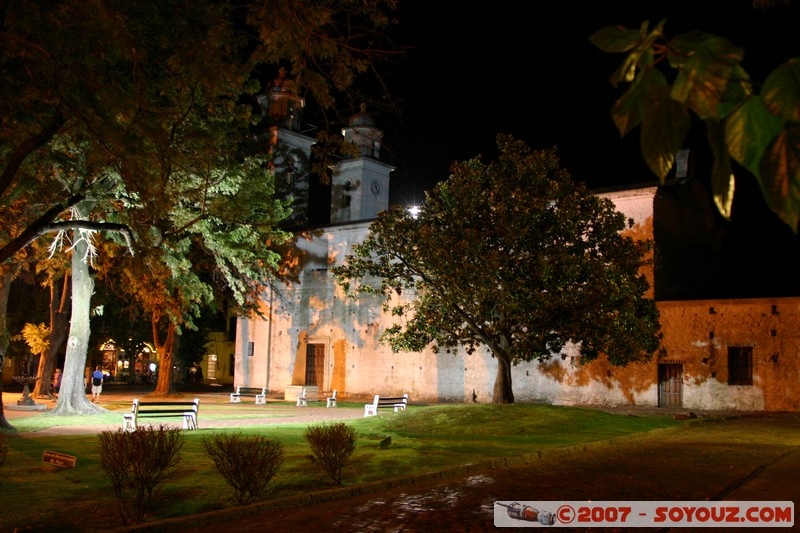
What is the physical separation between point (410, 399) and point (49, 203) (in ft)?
62.7

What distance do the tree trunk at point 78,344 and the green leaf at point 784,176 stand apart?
24.1 metres

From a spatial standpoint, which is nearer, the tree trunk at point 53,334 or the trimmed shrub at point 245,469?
the trimmed shrub at point 245,469

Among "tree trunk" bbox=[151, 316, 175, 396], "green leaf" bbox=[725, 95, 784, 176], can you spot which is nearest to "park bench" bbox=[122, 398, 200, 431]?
"green leaf" bbox=[725, 95, 784, 176]

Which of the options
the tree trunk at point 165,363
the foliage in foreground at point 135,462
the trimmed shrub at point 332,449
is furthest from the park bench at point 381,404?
the tree trunk at point 165,363

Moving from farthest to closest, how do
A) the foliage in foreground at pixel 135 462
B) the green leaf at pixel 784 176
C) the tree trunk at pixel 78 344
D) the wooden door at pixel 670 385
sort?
1. the wooden door at pixel 670 385
2. the tree trunk at pixel 78 344
3. the foliage in foreground at pixel 135 462
4. the green leaf at pixel 784 176

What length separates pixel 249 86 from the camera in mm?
17188

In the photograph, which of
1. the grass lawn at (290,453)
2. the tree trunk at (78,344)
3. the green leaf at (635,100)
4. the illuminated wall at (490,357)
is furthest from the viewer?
the illuminated wall at (490,357)

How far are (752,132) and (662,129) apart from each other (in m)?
0.25

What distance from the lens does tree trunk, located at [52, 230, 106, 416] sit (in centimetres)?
2327

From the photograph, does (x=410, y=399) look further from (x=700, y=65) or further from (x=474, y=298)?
(x=700, y=65)

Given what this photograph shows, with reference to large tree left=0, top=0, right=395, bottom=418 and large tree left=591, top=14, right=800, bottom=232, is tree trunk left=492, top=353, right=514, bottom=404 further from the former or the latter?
large tree left=591, top=14, right=800, bottom=232

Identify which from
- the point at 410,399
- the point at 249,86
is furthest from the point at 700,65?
the point at 410,399

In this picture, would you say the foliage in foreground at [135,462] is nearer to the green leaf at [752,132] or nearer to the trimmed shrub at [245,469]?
the trimmed shrub at [245,469]

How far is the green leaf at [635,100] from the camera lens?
2.26m
